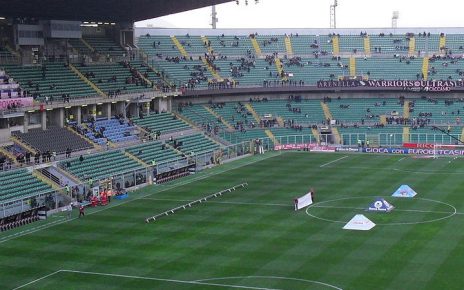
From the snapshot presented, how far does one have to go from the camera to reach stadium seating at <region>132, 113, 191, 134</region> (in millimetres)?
79631

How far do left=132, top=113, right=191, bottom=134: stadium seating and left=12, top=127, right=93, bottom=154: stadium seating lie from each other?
1128 centimetres

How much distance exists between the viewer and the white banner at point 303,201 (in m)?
51.0

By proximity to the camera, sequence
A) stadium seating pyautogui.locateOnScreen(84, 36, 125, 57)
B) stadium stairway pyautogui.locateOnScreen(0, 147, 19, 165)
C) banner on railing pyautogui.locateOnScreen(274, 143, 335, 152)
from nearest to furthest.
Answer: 1. stadium stairway pyautogui.locateOnScreen(0, 147, 19, 165)
2. banner on railing pyautogui.locateOnScreen(274, 143, 335, 152)
3. stadium seating pyautogui.locateOnScreen(84, 36, 125, 57)

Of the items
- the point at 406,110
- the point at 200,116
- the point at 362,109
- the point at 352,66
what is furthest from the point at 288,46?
the point at 200,116

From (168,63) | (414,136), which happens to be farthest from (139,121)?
(414,136)

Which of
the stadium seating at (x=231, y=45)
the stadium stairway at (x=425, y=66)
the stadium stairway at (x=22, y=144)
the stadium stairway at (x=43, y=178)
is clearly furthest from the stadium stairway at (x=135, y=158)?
the stadium stairway at (x=425, y=66)

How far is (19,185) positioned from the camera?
182 feet

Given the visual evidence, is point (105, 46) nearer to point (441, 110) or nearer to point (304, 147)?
point (304, 147)

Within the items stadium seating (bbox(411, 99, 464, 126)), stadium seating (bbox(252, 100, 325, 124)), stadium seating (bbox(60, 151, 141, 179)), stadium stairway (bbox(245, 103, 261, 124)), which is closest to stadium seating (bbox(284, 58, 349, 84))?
stadium seating (bbox(252, 100, 325, 124))

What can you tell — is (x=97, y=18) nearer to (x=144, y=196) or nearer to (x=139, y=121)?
(x=139, y=121)

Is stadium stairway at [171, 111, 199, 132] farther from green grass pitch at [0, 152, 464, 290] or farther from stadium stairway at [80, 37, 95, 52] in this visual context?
green grass pitch at [0, 152, 464, 290]

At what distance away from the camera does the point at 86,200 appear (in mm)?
56469

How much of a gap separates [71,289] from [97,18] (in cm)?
5447

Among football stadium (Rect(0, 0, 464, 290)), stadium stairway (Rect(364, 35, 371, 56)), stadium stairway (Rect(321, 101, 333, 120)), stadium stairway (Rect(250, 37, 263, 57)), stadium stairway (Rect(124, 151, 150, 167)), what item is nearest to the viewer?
football stadium (Rect(0, 0, 464, 290))
